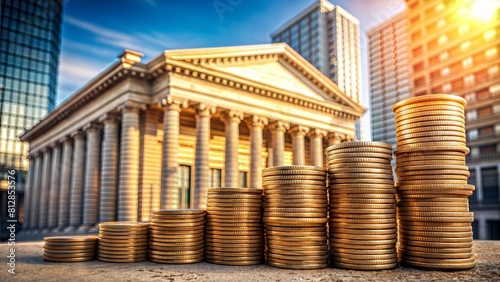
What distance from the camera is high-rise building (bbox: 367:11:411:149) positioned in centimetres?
8644

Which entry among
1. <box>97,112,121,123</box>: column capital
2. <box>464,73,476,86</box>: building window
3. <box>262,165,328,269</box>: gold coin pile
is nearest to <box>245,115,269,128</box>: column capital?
<box>97,112,121,123</box>: column capital

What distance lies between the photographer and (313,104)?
33344 millimetres

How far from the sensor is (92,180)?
28906 millimetres

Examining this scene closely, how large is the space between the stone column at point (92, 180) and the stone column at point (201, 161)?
8.67 meters

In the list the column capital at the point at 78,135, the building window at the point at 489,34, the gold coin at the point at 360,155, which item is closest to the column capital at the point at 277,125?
the column capital at the point at 78,135

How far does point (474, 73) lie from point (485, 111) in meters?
5.43

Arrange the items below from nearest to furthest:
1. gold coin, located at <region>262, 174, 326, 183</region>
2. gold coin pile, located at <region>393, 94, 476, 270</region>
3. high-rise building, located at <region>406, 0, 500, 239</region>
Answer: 1. gold coin pile, located at <region>393, 94, 476, 270</region>
2. gold coin, located at <region>262, 174, 326, 183</region>
3. high-rise building, located at <region>406, 0, 500, 239</region>

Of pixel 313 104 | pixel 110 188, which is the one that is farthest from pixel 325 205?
pixel 313 104

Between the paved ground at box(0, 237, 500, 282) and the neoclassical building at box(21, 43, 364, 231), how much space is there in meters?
13.7

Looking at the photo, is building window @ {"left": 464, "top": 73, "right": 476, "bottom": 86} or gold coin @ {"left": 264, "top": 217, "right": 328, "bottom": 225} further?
building window @ {"left": 464, "top": 73, "right": 476, "bottom": 86}

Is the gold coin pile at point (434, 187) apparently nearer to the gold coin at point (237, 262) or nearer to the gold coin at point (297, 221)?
the gold coin at point (297, 221)

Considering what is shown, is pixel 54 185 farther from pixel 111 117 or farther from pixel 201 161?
pixel 201 161

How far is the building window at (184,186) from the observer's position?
98.9 ft

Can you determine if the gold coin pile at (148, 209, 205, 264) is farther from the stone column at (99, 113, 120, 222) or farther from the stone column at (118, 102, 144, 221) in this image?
the stone column at (99, 113, 120, 222)
